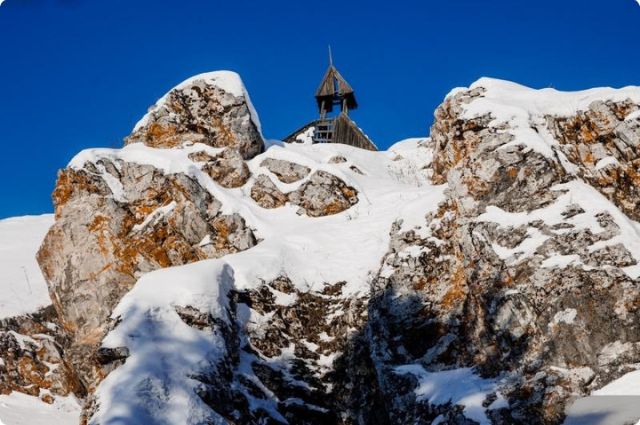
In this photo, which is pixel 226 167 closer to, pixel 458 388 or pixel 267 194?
pixel 267 194

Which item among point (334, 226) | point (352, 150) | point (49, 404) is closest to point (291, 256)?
point (334, 226)

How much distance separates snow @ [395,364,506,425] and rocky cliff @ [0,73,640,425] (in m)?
0.05

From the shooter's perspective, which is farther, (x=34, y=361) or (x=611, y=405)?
(x=34, y=361)

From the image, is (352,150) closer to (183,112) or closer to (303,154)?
(303,154)

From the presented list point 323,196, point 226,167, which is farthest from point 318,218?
point 226,167

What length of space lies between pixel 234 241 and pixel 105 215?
4.68 meters

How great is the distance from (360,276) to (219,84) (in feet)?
37.6

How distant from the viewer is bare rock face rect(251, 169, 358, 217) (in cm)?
2375

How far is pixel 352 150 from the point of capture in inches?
1205

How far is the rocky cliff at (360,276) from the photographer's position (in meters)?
13.9

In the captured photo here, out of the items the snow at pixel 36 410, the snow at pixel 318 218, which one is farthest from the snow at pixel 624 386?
the snow at pixel 36 410

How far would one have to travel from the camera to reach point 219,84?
26453 millimetres

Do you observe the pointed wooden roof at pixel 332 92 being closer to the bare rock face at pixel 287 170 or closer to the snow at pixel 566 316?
the bare rock face at pixel 287 170

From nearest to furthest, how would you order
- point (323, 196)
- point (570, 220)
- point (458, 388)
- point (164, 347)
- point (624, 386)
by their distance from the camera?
point (624, 386) → point (458, 388) → point (164, 347) → point (570, 220) → point (323, 196)
